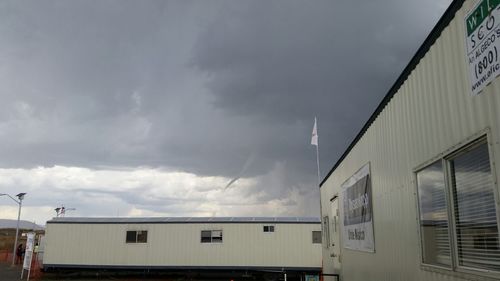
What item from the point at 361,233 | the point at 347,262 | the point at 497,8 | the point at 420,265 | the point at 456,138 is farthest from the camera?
the point at 347,262

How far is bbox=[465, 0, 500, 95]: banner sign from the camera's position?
147 inches

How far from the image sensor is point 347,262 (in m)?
10.9

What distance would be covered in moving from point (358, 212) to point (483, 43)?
19.8 feet

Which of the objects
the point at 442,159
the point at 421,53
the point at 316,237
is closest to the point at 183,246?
the point at 316,237

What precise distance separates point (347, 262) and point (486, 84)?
773cm

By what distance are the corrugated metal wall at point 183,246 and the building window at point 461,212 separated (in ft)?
69.1

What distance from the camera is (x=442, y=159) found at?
16.0 ft

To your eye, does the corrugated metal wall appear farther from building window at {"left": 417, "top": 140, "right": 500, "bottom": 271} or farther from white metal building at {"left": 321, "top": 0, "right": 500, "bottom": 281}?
building window at {"left": 417, "top": 140, "right": 500, "bottom": 271}

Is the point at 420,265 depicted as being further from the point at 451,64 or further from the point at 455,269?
the point at 451,64

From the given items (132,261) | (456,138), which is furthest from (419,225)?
(132,261)

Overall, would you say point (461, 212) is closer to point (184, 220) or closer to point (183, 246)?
point (183, 246)

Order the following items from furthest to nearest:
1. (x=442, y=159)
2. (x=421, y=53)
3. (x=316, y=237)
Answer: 1. (x=316, y=237)
2. (x=421, y=53)
3. (x=442, y=159)

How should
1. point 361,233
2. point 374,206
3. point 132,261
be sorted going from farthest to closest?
point 132,261
point 361,233
point 374,206

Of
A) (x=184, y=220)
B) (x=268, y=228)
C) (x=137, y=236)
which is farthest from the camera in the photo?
(x=184, y=220)
